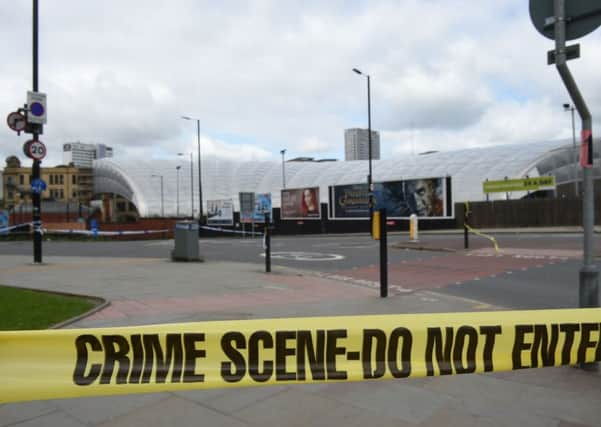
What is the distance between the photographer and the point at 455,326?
11.0ft

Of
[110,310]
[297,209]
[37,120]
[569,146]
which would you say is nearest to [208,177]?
[297,209]

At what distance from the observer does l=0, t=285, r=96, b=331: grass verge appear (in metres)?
6.20

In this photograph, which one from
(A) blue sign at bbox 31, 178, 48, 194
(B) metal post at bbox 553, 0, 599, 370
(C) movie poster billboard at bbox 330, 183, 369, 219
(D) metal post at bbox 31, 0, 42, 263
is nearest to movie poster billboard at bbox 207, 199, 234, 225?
(C) movie poster billboard at bbox 330, 183, 369, 219

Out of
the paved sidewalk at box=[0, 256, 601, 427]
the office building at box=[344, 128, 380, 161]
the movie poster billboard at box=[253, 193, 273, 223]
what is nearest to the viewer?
the paved sidewalk at box=[0, 256, 601, 427]

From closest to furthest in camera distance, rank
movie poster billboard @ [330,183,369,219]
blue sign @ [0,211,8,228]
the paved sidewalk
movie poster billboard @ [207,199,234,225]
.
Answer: the paved sidewalk < blue sign @ [0,211,8,228] < movie poster billboard @ [330,183,369,219] < movie poster billboard @ [207,199,234,225]

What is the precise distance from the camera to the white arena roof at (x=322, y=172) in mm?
47781

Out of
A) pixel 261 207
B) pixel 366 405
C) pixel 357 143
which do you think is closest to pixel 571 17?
pixel 366 405

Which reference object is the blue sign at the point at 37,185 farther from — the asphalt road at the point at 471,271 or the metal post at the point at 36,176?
the asphalt road at the point at 471,271

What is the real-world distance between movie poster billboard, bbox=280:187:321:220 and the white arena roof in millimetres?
16130

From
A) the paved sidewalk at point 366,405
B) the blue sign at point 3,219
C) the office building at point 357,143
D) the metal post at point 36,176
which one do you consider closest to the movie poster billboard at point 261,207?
the blue sign at point 3,219

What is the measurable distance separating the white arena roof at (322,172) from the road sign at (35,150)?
40.4m

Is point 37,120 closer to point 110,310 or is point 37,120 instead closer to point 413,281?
point 110,310

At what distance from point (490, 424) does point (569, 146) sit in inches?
2038

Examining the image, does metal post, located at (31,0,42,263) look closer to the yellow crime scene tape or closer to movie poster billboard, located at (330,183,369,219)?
the yellow crime scene tape
